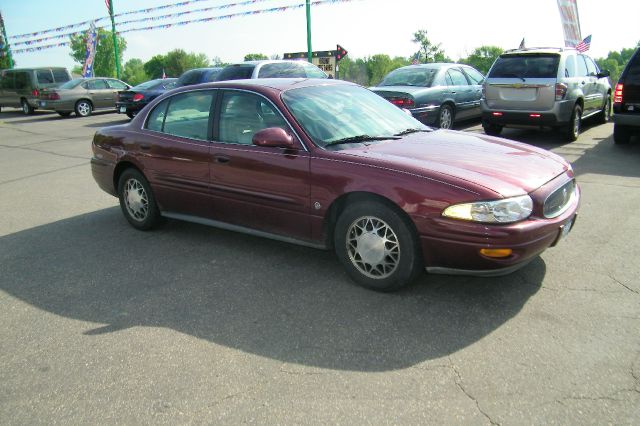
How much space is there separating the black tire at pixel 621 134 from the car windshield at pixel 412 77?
3545 millimetres

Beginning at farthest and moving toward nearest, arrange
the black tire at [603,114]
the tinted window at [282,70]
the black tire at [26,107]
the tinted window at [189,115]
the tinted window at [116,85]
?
1. the black tire at [26,107]
2. the tinted window at [116,85]
3. the tinted window at [282,70]
4. the black tire at [603,114]
5. the tinted window at [189,115]

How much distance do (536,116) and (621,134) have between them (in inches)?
62.5

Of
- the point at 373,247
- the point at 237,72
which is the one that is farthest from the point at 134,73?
the point at 373,247

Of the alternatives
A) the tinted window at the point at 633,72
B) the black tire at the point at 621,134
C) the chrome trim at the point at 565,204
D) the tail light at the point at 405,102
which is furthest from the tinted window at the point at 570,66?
the chrome trim at the point at 565,204

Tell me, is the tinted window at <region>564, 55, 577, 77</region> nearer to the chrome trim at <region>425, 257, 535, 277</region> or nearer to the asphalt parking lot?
the asphalt parking lot

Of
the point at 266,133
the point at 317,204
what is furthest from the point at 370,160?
the point at 266,133

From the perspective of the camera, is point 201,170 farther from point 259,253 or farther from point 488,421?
point 488,421

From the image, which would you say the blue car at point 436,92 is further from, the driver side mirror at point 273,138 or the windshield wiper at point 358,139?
the driver side mirror at point 273,138

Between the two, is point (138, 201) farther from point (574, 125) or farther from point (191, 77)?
point (191, 77)

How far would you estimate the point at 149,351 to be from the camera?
3.09m

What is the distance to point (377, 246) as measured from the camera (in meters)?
3.67

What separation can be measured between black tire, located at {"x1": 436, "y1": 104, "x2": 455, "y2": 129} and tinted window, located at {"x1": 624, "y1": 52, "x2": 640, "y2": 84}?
133 inches

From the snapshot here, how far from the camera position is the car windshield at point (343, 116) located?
163 inches

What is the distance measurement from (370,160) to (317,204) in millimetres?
536
